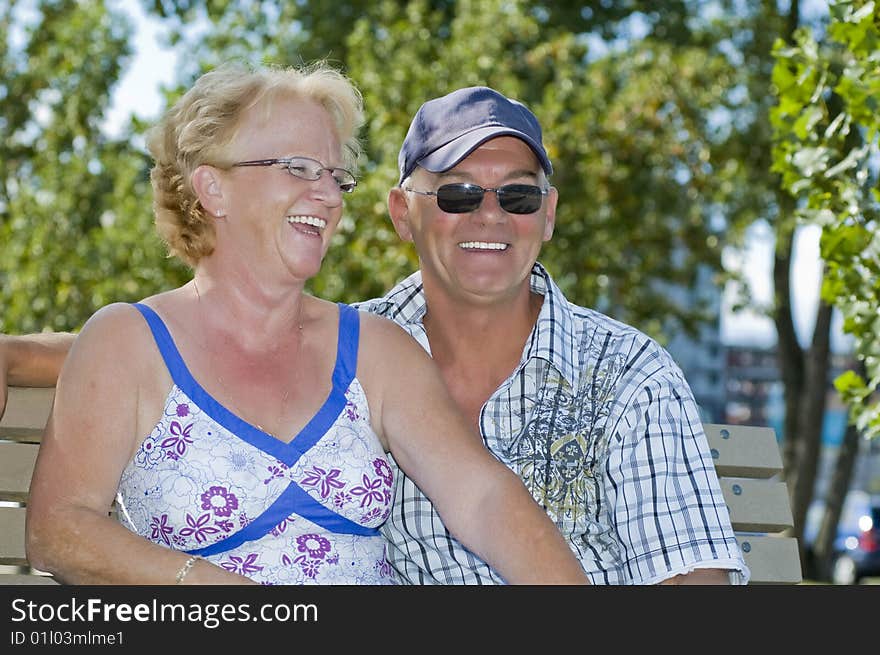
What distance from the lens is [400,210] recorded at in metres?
3.60

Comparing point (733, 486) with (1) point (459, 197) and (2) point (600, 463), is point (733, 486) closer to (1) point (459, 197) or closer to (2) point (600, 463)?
(2) point (600, 463)

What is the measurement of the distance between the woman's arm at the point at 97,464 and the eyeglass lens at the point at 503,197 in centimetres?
99

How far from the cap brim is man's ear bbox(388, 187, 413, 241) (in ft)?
0.69

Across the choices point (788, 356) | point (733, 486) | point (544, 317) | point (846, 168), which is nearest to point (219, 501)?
point (544, 317)

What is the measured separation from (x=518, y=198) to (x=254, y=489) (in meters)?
1.12

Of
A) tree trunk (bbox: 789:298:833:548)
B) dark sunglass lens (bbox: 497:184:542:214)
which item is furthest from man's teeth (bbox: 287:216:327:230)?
tree trunk (bbox: 789:298:833:548)

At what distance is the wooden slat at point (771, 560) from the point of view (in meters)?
3.50

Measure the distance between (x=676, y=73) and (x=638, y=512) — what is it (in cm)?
991

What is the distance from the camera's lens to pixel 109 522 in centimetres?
241

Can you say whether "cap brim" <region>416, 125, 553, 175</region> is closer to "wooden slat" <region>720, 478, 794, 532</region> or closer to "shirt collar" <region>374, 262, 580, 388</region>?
"shirt collar" <region>374, 262, 580, 388</region>
